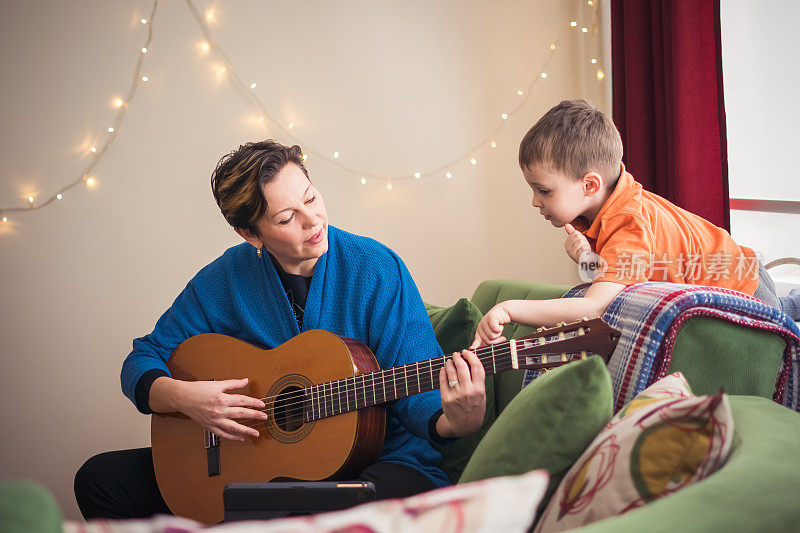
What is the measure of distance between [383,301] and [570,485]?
2.79 ft

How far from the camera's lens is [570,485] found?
0.79 m

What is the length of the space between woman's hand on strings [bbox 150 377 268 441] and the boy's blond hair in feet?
2.91

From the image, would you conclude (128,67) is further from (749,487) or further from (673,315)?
(749,487)

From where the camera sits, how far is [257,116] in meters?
3.01

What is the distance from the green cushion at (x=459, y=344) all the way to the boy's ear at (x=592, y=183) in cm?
39

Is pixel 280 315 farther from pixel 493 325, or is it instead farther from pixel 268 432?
pixel 493 325

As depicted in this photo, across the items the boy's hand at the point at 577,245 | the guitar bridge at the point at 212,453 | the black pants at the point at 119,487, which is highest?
the boy's hand at the point at 577,245

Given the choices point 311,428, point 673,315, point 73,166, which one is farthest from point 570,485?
point 73,166

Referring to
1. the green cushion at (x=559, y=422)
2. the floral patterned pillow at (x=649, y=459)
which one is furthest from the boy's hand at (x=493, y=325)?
the floral patterned pillow at (x=649, y=459)

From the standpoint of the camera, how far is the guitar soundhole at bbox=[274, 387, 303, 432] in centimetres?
149

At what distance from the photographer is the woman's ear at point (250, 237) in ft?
5.50

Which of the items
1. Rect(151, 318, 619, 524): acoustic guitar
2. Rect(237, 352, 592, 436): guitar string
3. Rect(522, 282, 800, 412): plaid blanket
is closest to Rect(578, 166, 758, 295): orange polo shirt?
Rect(522, 282, 800, 412): plaid blanket

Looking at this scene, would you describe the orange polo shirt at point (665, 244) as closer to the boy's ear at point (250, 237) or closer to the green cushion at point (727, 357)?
the green cushion at point (727, 357)

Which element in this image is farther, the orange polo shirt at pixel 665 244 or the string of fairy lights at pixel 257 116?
the string of fairy lights at pixel 257 116
